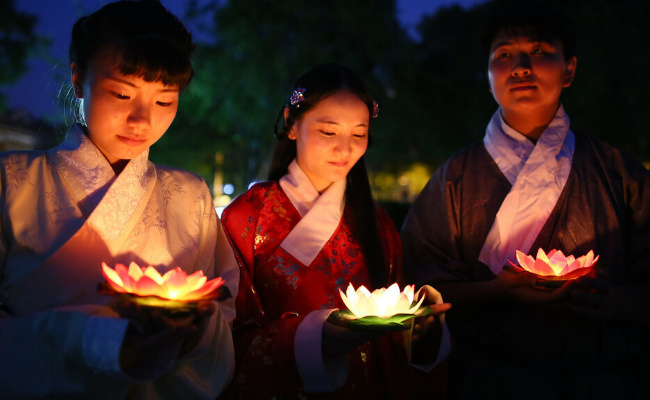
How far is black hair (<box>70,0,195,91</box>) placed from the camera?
7.56 feet

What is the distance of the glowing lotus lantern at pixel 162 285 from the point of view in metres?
1.86

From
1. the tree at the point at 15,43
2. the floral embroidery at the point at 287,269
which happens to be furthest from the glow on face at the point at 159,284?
the tree at the point at 15,43

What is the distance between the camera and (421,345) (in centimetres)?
256

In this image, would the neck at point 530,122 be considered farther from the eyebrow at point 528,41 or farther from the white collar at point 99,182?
the white collar at point 99,182

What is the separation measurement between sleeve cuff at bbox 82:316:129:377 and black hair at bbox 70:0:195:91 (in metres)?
1.05

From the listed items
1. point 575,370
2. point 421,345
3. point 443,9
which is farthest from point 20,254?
point 443,9

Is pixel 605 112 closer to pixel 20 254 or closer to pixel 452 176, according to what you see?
pixel 452 176

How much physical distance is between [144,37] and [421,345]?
6.21 feet

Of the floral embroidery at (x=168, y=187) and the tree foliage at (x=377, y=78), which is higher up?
the tree foliage at (x=377, y=78)

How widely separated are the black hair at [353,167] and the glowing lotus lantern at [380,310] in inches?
29.7

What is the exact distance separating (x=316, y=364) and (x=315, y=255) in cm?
72

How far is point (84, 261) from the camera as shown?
7.43 feet

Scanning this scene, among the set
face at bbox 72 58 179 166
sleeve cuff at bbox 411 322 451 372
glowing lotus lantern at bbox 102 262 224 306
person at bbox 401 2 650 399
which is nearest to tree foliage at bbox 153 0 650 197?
person at bbox 401 2 650 399

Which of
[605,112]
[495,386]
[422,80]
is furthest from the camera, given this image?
[422,80]
